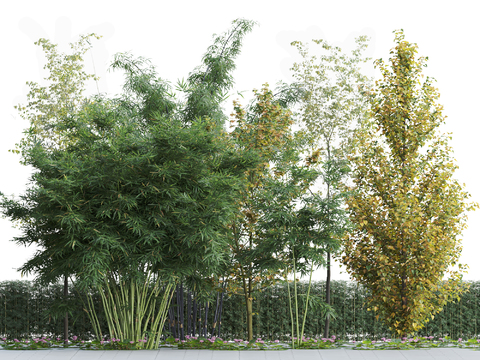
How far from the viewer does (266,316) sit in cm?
919

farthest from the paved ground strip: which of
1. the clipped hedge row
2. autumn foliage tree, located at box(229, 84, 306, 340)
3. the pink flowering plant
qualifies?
the clipped hedge row

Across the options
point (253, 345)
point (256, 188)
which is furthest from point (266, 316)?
point (256, 188)

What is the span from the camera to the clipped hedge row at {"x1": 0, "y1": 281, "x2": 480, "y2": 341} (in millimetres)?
9031

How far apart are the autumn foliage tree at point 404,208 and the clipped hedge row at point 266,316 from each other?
1808 millimetres

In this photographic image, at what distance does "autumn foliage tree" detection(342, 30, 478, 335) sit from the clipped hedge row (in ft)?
5.93

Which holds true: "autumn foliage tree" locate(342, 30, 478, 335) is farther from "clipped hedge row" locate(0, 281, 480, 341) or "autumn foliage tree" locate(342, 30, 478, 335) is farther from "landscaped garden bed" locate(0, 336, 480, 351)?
"clipped hedge row" locate(0, 281, 480, 341)

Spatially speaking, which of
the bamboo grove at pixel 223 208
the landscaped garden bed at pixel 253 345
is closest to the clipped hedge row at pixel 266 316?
the bamboo grove at pixel 223 208

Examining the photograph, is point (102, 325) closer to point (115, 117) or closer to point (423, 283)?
point (115, 117)

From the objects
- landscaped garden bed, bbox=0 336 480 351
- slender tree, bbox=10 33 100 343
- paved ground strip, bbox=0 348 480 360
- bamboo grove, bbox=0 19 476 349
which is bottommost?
paved ground strip, bbox=0 348 480 360

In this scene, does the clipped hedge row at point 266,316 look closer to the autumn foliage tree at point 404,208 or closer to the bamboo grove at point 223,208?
the bamboo grove at point 223,208

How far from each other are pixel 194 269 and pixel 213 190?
1.10m

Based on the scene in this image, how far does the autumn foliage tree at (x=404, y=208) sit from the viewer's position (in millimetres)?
7188

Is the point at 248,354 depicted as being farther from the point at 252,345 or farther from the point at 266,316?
the point at 266,316

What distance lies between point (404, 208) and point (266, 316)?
11.0 feet
